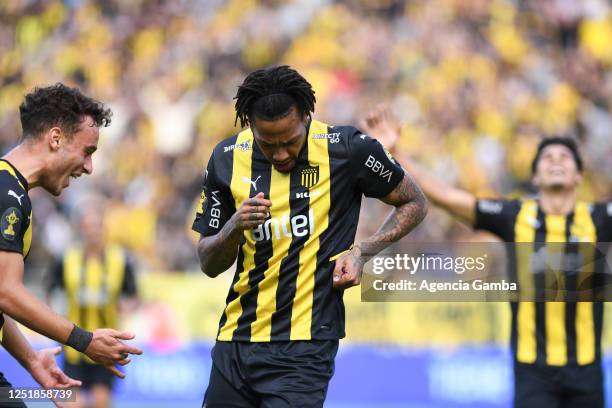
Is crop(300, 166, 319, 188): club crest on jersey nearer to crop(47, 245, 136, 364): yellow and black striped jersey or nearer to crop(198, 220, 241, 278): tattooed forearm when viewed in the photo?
crop(198, 220, 241, 278): tattooed forearm

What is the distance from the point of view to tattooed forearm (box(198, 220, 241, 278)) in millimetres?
4257

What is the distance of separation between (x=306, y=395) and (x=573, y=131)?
1063 centimetres

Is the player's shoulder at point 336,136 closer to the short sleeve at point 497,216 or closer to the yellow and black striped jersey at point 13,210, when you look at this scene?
the yellow and black striped jersey at point 13,210

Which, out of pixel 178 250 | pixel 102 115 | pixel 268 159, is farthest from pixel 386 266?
pixel 178 250

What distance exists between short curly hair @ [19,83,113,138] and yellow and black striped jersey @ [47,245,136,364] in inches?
201

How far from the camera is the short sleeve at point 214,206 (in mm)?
4578

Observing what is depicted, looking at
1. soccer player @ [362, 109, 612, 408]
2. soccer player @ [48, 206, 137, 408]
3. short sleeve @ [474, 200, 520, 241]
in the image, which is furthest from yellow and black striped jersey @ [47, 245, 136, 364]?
short sleeve @ [474, 200, 520, 241]

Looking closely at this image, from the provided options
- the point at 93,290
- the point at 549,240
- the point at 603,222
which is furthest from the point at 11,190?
the point at 93,290

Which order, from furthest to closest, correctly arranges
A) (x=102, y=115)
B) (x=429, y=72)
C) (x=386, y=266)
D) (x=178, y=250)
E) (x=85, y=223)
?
(x=429, y=72) < (x=178, y=250) < (x=85, y=223) < (x=386, y=266) < (x=102, y=115)

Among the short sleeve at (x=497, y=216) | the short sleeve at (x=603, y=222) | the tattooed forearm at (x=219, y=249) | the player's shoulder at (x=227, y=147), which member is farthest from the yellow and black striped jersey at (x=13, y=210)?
the short sleeve at (x=603, y=222)

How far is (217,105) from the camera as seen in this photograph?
15.0m

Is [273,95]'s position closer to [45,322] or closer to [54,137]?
[54,137]

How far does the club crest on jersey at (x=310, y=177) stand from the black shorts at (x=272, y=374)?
29.6 inches

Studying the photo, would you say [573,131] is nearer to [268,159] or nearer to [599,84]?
[599,84]
